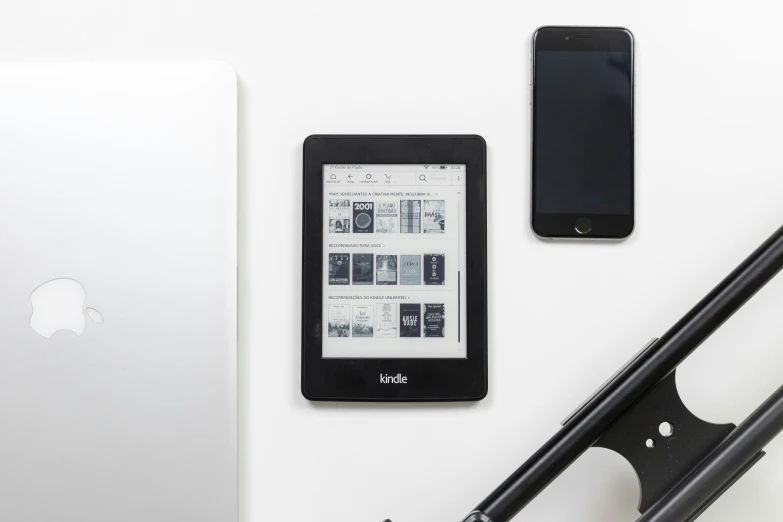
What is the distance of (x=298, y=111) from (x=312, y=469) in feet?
1.24

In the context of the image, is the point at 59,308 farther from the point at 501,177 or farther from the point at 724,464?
the point at 724,464

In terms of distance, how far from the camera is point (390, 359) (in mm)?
573

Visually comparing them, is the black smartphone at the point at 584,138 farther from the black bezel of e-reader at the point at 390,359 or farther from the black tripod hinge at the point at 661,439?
the black tripod hinge at the point at 661,439

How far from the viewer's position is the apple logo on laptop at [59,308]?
1.83 feet

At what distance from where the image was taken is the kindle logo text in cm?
57

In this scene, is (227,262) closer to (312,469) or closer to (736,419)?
(312,469)

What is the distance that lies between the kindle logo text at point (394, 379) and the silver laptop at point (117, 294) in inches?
6.0

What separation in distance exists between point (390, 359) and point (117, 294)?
0.93ft

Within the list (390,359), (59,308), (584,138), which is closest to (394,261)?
(390,359)

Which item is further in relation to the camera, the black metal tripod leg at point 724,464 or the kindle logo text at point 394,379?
the kindle logo text at point 394,379

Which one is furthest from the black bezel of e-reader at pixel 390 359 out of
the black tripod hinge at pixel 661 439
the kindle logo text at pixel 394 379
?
the black tripod hinge at pixel 661 439

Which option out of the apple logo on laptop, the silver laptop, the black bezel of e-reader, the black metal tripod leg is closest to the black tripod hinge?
the black metal tripod leg

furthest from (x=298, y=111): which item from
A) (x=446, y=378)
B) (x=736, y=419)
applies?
(x=736, y=419)

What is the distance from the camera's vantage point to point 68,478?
1.80ft
